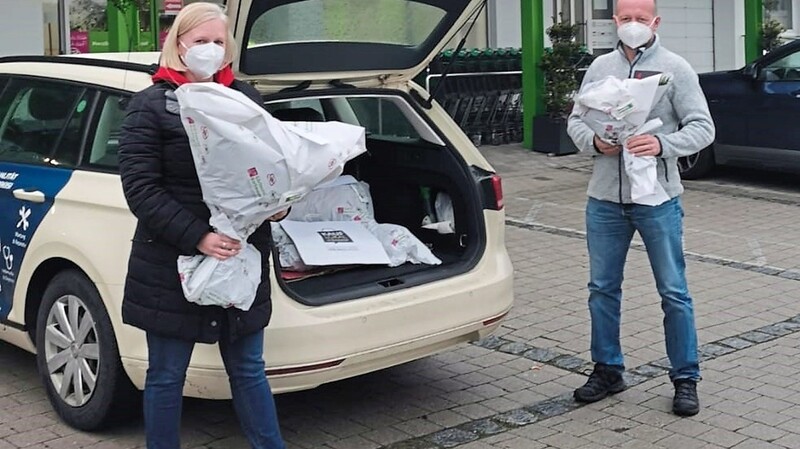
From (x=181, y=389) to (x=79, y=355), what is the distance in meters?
0.97

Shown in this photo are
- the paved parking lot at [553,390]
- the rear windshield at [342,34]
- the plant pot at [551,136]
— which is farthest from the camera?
the plant pot at [551,136]

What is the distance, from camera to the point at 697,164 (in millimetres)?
11914

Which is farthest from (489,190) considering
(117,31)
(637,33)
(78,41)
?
(78,41)

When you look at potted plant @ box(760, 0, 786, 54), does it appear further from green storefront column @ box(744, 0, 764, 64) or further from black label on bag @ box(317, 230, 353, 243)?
black label on bag @ box(317, 230, 353, 243)

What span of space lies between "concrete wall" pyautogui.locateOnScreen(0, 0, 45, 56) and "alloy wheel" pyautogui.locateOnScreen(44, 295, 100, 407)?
7.05m

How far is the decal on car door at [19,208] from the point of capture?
15.6 ft

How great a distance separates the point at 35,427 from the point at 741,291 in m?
4.48

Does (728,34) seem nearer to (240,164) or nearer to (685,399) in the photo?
(685,399)

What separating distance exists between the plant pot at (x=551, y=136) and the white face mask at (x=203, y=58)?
987cm

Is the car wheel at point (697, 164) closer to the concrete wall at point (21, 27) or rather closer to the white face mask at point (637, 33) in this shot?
the concrete wall at point (21, 27)

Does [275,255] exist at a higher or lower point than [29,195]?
lower

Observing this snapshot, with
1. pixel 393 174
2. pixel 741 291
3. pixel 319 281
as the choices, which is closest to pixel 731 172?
pixel 741 291

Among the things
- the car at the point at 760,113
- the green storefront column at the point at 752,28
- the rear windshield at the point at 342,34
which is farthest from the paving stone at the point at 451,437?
the green storefront column at the point at 752,28

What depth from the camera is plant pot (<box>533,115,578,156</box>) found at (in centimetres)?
1330
